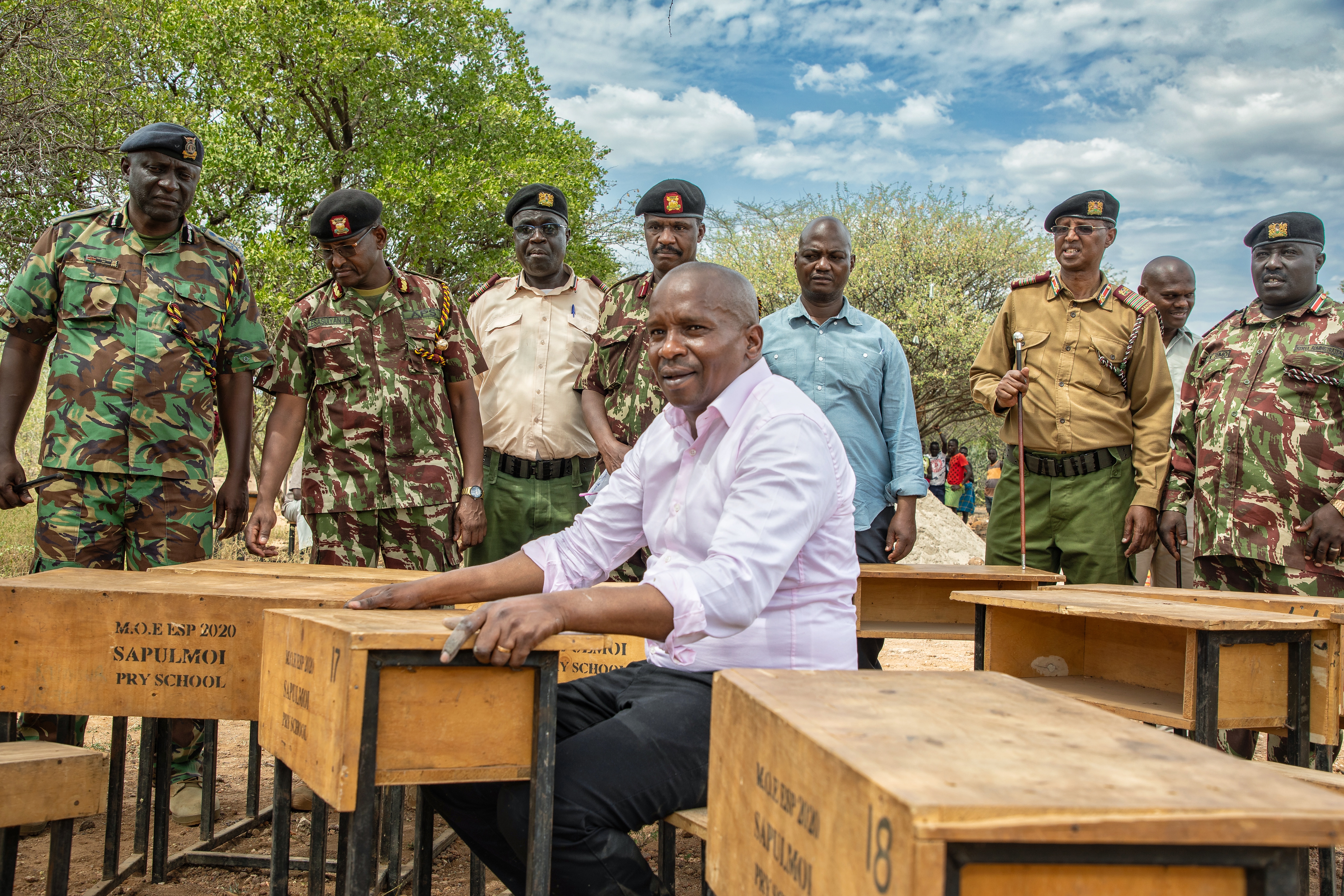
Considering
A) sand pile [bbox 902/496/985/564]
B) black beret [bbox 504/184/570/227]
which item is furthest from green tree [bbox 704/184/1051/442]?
black beret [bbox 504/184/570/227]

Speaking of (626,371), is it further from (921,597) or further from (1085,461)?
(1085,461)

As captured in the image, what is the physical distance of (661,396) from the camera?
4773 millimetres

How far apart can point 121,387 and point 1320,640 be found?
428cm

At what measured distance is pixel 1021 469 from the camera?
4.80 m

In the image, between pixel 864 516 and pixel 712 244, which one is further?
pixel 712 244

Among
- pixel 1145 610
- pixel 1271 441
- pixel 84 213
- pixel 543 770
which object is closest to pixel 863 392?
pixel 1271 441

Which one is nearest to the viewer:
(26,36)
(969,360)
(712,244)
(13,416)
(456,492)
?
(13,416)

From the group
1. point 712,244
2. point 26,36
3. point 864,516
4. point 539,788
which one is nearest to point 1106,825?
point 539,788

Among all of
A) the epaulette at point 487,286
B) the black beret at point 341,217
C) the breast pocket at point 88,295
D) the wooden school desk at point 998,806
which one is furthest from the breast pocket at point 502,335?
the wooden school desk at point 998,806

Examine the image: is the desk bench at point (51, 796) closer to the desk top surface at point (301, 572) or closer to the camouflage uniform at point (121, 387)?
the desk top surface at point (301, 572)

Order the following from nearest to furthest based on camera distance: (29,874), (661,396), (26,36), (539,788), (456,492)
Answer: (539,788), (29,874), (456,492), (661,396), (26,36)

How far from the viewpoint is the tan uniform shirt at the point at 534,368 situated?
16.5 feet

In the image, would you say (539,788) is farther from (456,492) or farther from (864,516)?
(864,516)

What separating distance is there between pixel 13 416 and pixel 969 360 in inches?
619
